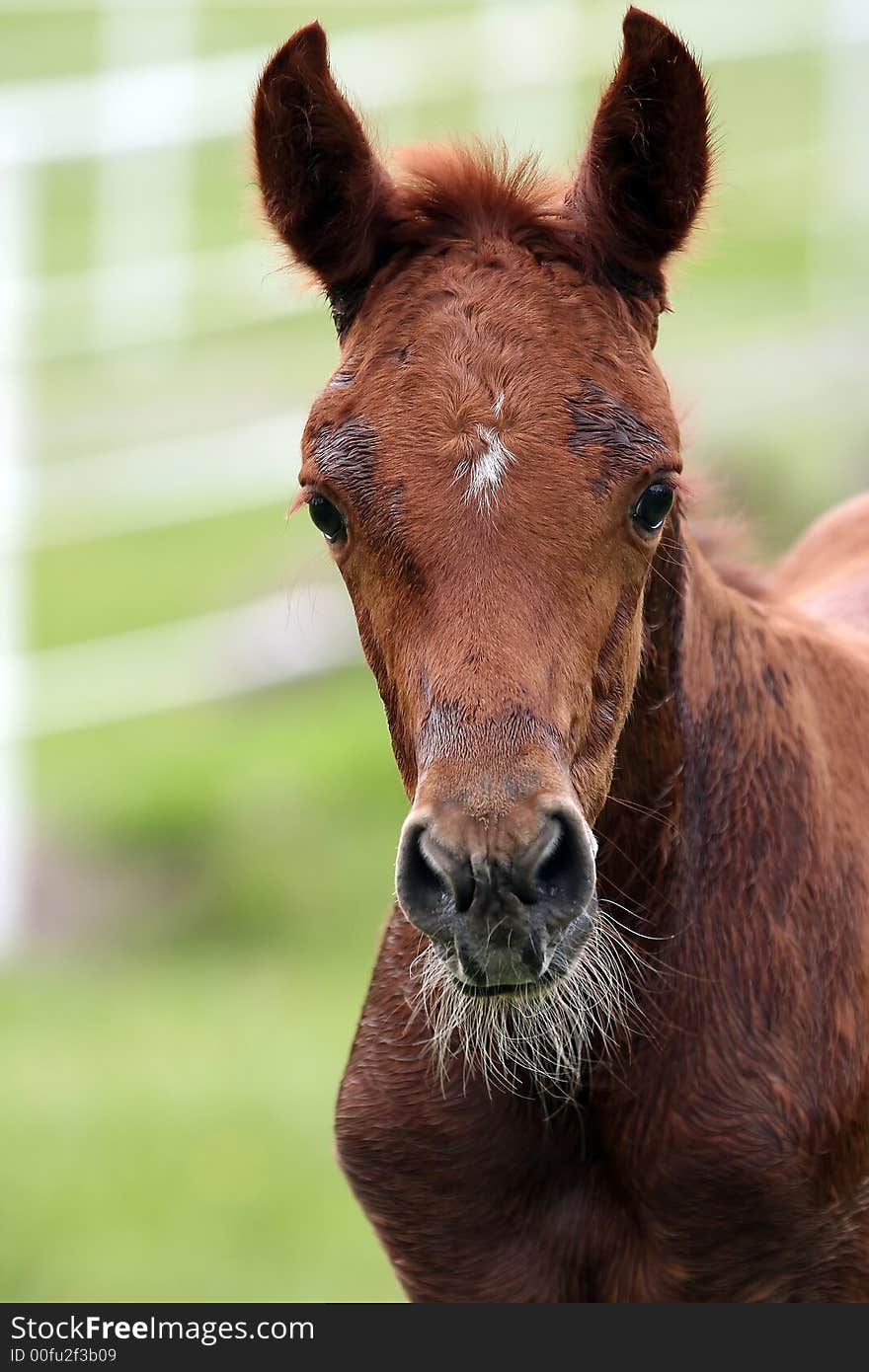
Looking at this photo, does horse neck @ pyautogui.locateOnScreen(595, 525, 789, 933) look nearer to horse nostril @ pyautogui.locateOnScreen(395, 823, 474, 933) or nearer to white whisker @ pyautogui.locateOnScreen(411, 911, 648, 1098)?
white whisker @ pyautogui.locateOnScreen(411, 911, 648, 1098)

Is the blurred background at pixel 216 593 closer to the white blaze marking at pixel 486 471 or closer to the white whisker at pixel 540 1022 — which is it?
the white blaze marking at pixel 486 471

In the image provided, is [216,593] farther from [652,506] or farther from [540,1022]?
[652,506]

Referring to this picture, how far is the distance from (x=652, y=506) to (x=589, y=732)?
0.38 m

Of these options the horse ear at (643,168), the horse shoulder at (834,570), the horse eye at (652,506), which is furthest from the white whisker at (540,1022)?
the horse shoulder at (834,570)

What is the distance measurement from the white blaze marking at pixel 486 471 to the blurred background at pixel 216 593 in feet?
2.44

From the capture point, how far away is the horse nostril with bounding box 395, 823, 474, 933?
2.86 m

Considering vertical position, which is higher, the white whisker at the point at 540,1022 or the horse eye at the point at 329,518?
the horse eye at the point at 329,518

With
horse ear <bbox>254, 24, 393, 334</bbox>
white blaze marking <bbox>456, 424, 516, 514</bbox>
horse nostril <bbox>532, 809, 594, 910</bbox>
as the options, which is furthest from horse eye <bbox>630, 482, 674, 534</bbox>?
horse ear <bbox>254, 24, 393, 334</bbox>

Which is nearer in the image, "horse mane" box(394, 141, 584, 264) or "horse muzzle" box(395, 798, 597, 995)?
"horse muzzle" box(395, 798, 597, 995)

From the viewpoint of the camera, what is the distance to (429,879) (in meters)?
2.93

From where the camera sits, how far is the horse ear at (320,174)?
137 inches

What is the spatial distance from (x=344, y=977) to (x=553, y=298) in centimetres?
768

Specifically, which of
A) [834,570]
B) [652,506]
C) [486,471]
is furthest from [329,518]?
[834,570]

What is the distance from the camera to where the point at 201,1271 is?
7.74m
